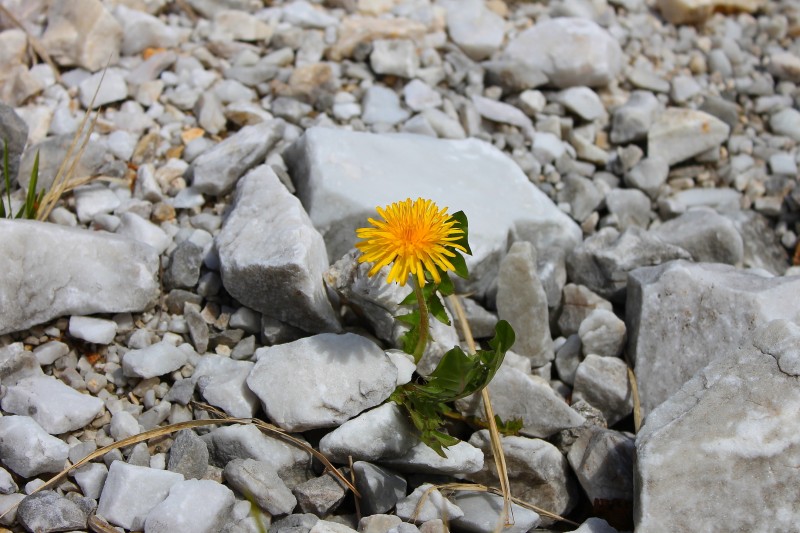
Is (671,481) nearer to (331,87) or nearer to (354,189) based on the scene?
(354,189)

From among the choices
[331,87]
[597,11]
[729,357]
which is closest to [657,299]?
[729,357]

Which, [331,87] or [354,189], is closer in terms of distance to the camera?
[354,189]

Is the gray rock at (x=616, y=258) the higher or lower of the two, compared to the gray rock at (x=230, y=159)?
lower

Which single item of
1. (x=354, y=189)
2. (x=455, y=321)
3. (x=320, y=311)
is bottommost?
(x=455, y=321)

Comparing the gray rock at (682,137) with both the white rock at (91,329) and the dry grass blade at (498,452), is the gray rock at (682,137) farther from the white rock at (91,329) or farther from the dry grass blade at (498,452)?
the white rock at (91,329)

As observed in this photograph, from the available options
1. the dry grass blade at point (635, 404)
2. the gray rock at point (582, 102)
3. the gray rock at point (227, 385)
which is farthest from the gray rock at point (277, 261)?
the gray rock at point (582, 102)

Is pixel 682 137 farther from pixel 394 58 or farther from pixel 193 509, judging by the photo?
pixel 193 509
